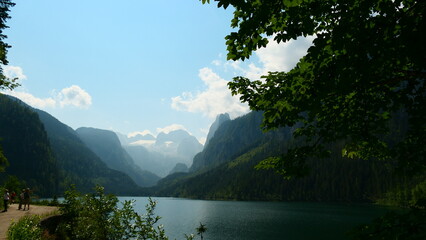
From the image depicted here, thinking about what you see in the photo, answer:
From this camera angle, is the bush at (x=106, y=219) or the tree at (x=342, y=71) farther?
the bush at (x=106, y=219)

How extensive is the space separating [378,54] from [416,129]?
2500 millimetres

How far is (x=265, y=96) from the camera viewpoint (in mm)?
7570

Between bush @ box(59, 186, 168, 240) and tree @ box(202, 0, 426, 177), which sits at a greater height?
tree @ box(202, 0, 426, 177)

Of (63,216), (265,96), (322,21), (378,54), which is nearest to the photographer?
(378,54)

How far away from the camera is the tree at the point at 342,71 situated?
543 cm

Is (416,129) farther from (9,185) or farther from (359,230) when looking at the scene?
(9,185)

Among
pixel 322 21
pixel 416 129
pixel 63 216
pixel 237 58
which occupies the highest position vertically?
pixel 322 21

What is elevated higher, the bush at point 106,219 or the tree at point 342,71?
the tree at point 342,71

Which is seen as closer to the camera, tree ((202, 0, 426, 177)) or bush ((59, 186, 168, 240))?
tree ((202, 0, 426, 177))

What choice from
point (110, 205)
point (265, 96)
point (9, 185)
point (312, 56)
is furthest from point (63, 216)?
point (312, 56)

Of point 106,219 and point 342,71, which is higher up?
point 342,71

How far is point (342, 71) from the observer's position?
5.66 meters

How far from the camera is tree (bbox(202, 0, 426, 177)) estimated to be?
5426mm

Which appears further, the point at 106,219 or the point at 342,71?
the point at 106,219
